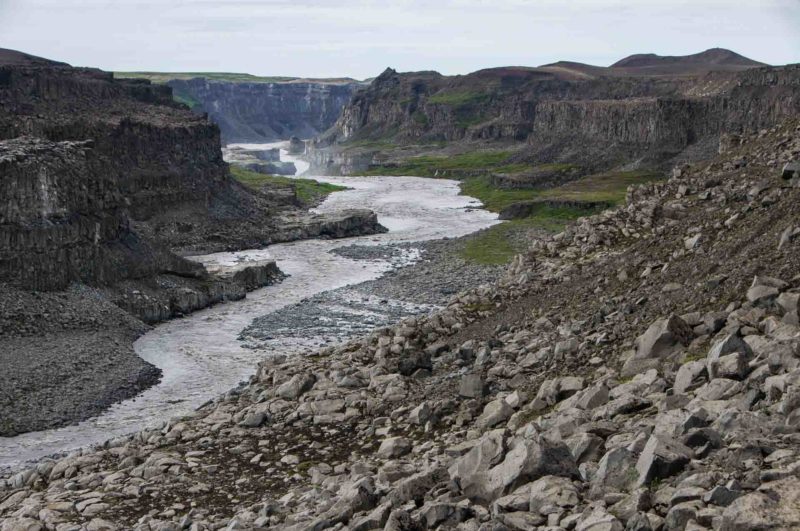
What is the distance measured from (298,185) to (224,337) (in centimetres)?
10618

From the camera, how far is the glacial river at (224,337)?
4422 centimetres

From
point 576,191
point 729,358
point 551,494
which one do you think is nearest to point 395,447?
point 729,358

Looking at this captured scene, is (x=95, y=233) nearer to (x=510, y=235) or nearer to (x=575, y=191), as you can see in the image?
(x=510, y=235)

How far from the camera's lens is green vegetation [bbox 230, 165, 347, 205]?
501 ft

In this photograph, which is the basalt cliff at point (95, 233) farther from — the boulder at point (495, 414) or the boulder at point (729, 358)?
the boulder at point (729, 358)

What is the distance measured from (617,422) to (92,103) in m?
112

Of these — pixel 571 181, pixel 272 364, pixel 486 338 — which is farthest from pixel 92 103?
pixel 486 338

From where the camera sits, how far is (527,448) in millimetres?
18328

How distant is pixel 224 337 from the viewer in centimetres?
6253

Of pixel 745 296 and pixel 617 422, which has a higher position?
pixel 745 296

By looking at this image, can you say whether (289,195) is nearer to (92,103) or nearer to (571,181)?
(92,103)

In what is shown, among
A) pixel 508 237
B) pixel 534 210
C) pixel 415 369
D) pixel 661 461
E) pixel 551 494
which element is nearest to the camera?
pixel 661 461

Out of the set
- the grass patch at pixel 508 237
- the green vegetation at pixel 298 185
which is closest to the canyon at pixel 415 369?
the grass patch at pixel 508 237

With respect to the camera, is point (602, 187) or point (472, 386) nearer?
point (472, 386)
